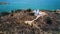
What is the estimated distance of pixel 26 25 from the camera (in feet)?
11.0

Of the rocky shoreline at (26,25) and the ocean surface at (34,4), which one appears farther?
the ocean surface at (34,4)

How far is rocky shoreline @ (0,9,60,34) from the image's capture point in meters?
3.29

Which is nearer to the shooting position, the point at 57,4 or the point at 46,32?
the point at 46,32

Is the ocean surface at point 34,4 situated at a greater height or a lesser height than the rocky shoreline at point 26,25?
greater

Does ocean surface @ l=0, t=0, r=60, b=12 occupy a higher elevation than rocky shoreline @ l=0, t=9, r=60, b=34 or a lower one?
higher

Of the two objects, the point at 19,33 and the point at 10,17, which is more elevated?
the point at 10,17

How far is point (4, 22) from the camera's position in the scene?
11.0ft

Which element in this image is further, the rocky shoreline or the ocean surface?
the ocean surface

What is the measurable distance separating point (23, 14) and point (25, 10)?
12 cm

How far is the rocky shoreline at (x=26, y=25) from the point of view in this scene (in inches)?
129

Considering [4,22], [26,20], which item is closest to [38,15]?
[26,20]

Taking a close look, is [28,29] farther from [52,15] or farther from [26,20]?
[52,15]

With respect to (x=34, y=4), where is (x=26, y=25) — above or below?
below

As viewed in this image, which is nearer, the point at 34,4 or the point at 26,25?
the point at 26,25
